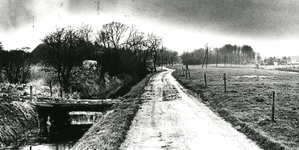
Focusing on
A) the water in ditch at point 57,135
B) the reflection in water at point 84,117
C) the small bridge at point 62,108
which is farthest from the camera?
the reflection in water at point 84,117

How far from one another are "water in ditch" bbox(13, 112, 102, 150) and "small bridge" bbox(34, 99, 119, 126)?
0.41 meters

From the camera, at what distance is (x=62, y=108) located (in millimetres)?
19688

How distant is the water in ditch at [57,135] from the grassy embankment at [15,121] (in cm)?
51

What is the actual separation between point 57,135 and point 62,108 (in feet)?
14.3

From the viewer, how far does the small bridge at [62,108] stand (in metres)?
18.8

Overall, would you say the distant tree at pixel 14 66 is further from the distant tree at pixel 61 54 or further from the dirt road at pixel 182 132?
Answer: the dirt road at pixel 182 132

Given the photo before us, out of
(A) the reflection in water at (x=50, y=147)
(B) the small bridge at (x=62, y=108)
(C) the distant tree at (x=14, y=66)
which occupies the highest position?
(C) the distant tree at (x=14, y=66)

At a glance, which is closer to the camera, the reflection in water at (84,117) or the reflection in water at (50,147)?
the reflection in water at (50,147)

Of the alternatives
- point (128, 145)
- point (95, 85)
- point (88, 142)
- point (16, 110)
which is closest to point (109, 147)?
point (128, 145)

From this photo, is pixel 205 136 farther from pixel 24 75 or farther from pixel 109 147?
pixel 24 75

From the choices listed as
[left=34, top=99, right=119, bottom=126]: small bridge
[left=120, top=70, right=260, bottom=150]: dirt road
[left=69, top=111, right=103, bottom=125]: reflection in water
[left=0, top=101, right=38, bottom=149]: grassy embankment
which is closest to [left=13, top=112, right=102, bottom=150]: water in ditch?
[left=69, top=111, right=103, bottom=125]: reflection in water

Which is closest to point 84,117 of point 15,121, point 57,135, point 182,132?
point 57,135

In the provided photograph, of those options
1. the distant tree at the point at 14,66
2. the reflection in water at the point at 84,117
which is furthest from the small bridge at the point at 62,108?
the distant tree at the point at 14,66

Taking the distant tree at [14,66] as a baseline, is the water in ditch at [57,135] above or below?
below
